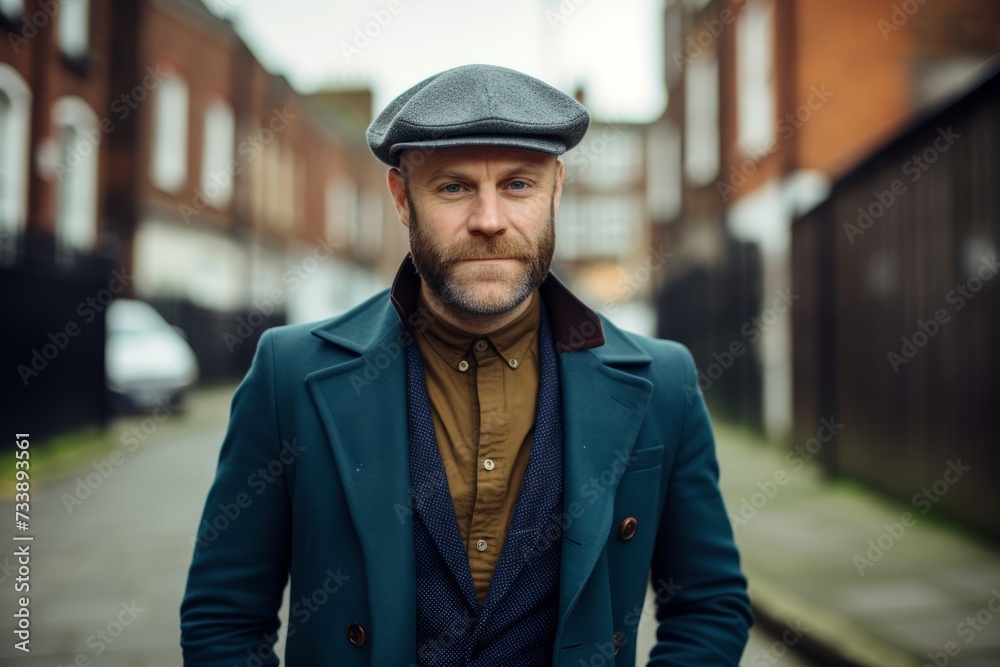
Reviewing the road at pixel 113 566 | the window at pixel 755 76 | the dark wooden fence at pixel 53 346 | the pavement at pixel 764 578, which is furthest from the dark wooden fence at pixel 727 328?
the dark wooden fence at pixel 53 346

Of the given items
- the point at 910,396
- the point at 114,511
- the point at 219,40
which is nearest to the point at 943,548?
the point at 910,396

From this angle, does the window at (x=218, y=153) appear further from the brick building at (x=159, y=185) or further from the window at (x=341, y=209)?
the window at (x=341, y=209)

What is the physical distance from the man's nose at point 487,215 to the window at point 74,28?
13.3 metres

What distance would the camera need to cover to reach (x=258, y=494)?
1758mm

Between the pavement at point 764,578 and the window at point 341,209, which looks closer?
the pavement at point 764,578

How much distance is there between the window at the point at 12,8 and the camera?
32.6ft

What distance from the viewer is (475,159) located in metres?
1.71

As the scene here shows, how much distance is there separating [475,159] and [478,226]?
153 millimetres

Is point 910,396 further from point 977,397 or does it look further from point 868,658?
point 868,658

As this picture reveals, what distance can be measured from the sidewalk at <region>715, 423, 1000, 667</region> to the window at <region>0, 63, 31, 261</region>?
10138 mm

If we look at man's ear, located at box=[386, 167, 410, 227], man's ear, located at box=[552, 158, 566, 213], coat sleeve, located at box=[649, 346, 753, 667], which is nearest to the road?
coat sleeve, located at box=[649, 346, 753, 667]

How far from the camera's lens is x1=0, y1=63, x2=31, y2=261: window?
10961 millimetres

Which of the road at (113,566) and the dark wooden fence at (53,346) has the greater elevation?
the dark wooden fence at (53,346)

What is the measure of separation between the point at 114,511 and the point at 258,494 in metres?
6.11
